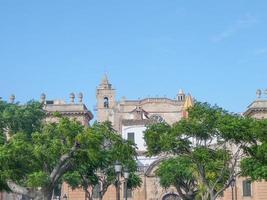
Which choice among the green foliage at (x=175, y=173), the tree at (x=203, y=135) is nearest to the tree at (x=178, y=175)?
the green foliage at (x=175, y=173)

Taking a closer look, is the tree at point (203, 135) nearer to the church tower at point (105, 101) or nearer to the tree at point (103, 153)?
the tree at point (103, 153)

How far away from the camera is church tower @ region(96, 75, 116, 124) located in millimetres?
103875

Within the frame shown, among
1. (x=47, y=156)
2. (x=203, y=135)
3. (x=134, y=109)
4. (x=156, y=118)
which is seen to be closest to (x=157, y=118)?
(x=156, y=118)

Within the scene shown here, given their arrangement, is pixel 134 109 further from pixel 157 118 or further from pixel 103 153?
pixel 103 153

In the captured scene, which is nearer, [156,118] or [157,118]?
[156,118]

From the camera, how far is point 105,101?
4200 inches

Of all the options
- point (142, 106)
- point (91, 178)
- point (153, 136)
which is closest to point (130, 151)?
point (153, 136)

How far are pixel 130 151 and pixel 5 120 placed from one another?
22.6 metres

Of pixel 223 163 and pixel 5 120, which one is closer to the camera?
pixel 223 163

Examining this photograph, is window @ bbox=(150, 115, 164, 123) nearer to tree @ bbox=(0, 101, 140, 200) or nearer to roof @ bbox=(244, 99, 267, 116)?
roof @ bbox=(244, 99, 267, 116)

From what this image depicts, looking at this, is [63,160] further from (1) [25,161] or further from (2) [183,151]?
(2) [183,151]

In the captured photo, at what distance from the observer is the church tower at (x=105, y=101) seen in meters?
104

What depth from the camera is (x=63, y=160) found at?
104 feet

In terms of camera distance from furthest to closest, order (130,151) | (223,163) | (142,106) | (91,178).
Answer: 1. (142,106)
2. (91,178)
3. (223,163)
4. (130,151)
